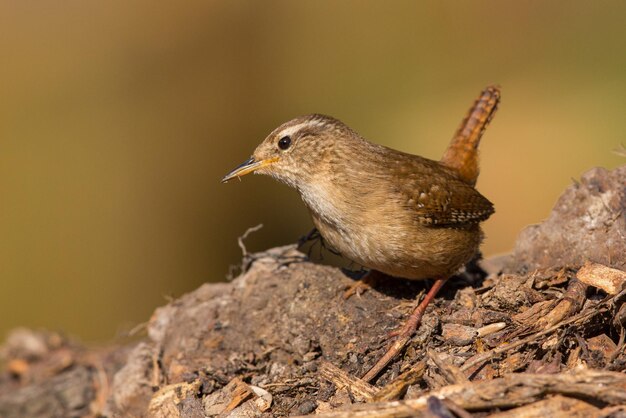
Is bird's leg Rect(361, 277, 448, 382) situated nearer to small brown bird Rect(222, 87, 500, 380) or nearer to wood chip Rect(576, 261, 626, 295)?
small brown bird Rect(222, 87, 500, 380)

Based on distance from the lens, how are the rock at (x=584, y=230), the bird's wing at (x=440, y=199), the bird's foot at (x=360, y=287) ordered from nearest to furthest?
the rock at (x=584, y=230)
the bird's wing at (x=440, y=199)
the bird's foot at (x=360, y=287)

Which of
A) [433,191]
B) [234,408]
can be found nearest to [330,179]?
[433,191]

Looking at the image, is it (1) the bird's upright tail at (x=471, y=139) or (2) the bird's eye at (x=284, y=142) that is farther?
(1) the bird's upright tail at (x=471, y=139)

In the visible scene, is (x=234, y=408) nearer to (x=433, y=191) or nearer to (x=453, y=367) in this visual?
(x=453, y=367)

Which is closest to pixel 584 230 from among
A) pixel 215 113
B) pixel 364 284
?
pixel 364 284

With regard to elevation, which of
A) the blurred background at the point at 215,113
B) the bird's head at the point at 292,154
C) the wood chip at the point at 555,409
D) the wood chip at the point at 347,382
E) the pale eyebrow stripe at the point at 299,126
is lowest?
the wood chip at the point at 555,409

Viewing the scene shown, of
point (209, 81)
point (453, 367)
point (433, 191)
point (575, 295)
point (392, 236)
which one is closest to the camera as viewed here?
point (453, 367)

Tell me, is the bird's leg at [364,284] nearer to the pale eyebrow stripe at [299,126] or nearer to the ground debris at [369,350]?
the ground debris at [369,350]

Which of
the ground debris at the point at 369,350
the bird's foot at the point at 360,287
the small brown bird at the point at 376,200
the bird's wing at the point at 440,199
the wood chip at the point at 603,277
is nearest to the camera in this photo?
the ground debris at the point at 369,350

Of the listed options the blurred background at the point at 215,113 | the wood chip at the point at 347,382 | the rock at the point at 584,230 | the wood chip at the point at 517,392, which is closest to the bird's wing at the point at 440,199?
the rock at the point at 584,230
